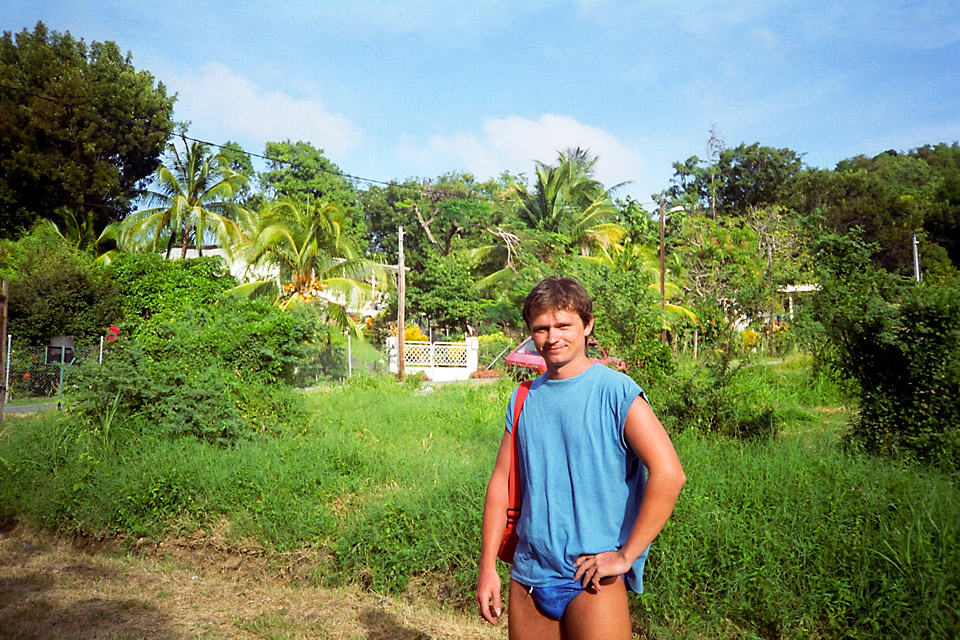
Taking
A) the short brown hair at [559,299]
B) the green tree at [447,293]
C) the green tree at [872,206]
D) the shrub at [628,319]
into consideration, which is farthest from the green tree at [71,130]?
the green tree at [872,206]

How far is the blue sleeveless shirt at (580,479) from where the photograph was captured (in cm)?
221

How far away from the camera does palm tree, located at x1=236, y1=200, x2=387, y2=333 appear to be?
79.3 ft

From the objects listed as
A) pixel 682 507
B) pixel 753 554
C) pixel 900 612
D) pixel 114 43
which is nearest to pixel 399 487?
pixel 682 507

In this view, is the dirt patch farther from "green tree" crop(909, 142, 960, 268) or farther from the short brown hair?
"green tree" crop(909, 142, 960, 268)

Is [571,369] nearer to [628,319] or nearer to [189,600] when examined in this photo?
[189,600]

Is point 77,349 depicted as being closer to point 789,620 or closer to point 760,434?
point 760,434

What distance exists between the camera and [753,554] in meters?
4.32

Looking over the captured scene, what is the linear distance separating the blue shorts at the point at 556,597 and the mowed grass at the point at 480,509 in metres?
2.27

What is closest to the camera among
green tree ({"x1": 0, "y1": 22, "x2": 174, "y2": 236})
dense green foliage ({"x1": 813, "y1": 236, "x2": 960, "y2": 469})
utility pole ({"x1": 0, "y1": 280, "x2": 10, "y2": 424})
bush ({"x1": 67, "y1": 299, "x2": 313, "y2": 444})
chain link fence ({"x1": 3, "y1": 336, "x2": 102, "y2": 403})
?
dense green foliage ({"x1": 813, "y1": 236, "x2": 960, "y2": 469})

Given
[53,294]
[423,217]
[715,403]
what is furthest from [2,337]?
[423,217]

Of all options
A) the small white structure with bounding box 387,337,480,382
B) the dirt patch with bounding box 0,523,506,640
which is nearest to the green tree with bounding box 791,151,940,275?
the small white structure with bounding box 387,337,480,382

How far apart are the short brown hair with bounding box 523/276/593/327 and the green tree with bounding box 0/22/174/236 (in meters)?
28.2

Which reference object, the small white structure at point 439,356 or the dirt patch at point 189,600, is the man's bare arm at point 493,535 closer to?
the dirt patch at point 189,600

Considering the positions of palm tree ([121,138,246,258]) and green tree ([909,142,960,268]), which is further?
green tree ([909,142,960,268])
